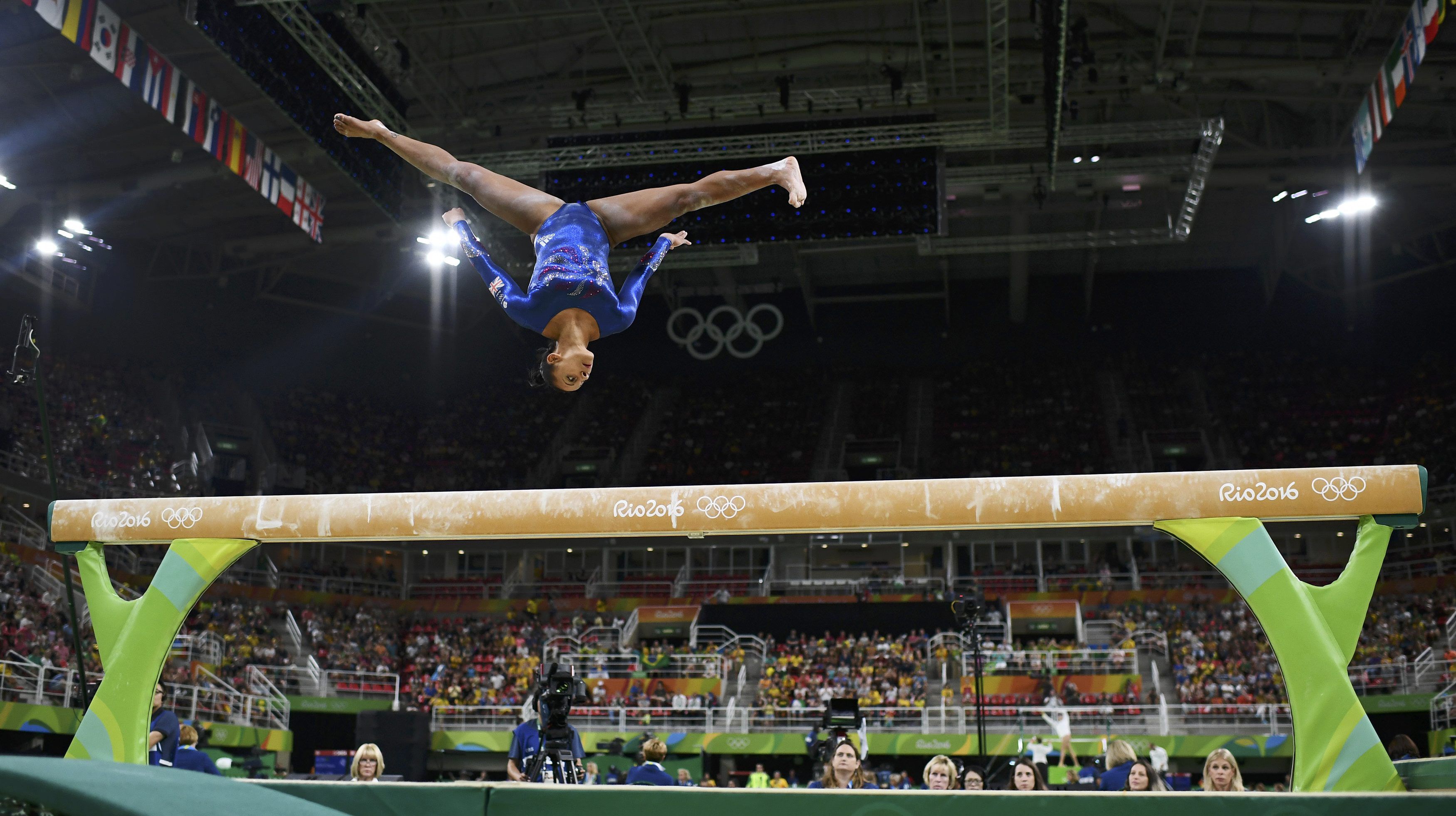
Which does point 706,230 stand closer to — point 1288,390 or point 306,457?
point 306,457

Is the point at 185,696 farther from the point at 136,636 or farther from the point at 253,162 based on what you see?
the point at 136,636

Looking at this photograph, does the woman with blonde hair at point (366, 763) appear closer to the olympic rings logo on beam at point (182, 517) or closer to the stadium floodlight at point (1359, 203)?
the olympic rings logo on beam at point (182, 517)

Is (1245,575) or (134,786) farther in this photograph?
(1245,575)

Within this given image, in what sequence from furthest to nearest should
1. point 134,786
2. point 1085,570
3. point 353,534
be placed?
point 1085,570 → point 353,534 → point 134,786

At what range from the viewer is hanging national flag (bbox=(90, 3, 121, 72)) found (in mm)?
12930

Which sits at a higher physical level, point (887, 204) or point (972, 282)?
point (972, 282)

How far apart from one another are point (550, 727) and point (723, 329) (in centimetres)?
2402

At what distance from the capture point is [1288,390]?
28109 mm

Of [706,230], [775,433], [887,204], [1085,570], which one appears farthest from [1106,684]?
[775,433]

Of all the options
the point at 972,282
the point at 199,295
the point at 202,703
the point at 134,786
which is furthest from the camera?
the point at 972,282

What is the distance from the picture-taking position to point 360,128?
5562 millimetres

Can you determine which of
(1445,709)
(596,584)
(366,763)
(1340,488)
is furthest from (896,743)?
(1340,488)

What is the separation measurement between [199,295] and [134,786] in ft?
91.0

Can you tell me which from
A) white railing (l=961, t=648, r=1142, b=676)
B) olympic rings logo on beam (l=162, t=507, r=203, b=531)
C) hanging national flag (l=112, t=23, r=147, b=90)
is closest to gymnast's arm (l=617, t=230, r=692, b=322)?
olympic rings logo on beam (l=162, t=507, r=203, b=531)
